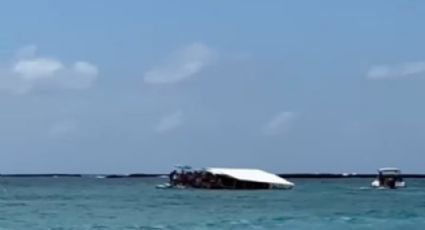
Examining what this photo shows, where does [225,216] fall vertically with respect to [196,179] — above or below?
below

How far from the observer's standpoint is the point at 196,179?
13662cm

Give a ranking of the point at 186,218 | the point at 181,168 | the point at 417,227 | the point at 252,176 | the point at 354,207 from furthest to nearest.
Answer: the point at 181,168, the point at 252,176, the point at 354,207, the point at 186,218, the point at 417,227

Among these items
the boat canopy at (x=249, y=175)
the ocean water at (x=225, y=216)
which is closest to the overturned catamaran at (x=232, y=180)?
the boat canopy at (x=249, y=175)

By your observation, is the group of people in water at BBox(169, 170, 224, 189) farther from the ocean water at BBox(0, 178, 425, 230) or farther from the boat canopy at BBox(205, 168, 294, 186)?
the ocean water at BBox(0, 178, 425, 230)

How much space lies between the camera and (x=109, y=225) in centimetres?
6328

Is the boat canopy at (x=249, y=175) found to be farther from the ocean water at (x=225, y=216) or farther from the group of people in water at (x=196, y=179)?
the ocean water at (x=225, y=216)

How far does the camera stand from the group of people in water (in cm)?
13125

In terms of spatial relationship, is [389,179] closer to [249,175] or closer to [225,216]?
[249,175]

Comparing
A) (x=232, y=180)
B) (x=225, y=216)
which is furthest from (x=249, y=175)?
(x=225, y=216)

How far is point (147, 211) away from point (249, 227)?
19161mm

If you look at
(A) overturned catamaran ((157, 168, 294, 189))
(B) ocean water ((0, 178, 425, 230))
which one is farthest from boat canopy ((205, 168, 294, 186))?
(B) ocean water ((0, 178, 425, 230))

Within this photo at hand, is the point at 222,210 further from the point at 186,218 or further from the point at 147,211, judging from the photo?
the point at 186,218

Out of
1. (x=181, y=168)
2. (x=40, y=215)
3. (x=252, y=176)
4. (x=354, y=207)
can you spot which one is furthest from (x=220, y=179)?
(x=40, y=215)

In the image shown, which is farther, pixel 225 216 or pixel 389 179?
pixel 389 179
